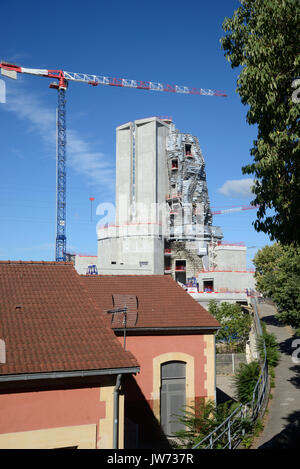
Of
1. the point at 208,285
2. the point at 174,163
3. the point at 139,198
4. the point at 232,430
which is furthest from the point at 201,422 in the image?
the point at 174,163

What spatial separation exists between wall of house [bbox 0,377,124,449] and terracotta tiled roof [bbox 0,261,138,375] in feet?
1.78

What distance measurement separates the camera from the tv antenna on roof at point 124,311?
15.2 metres

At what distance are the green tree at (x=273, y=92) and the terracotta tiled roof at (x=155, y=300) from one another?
6.08 metres

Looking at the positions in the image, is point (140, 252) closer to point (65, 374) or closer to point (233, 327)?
point (233, 327)

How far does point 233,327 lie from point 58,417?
1107 inches

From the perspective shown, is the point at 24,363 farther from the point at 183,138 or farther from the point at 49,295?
the point at 183,138

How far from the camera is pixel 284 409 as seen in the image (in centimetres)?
1638

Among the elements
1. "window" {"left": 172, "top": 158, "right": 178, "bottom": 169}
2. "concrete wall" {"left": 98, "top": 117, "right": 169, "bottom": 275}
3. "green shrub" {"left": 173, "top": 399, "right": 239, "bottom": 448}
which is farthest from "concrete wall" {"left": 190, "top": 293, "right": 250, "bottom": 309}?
"window" {"left": 172, "top": 158, "right": 178, "bottom": 169}

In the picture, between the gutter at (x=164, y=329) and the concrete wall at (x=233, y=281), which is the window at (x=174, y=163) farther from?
the gutter at (x=164, y=329)

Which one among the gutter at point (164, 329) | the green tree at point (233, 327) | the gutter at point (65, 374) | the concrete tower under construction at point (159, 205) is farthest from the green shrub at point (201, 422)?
the concrete tower under construction at point (159, 205)

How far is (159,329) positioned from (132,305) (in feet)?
6.52
